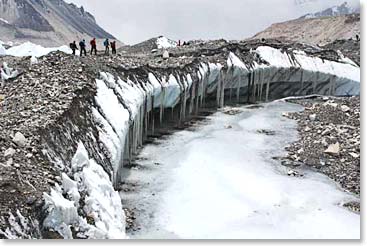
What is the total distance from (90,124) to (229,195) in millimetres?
3350

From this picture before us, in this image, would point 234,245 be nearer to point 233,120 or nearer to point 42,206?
point 42,206

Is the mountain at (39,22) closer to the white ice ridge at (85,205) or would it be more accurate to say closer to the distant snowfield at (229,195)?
the distant snowfield at (229,195)

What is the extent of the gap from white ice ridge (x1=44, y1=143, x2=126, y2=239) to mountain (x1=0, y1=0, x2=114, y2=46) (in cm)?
4435

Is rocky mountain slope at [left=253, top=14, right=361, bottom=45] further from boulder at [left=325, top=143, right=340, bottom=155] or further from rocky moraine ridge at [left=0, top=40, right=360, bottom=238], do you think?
boulder at [left=325, top=143, right=340, bottom=155]

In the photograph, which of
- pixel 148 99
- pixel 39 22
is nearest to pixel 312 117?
pixel 148 99

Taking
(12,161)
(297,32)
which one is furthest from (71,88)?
(297,32)

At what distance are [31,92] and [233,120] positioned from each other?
11.4 m

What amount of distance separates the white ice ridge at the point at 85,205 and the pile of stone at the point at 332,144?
6462 millimetres

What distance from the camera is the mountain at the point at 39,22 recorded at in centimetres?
5375

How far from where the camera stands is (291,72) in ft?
93.4

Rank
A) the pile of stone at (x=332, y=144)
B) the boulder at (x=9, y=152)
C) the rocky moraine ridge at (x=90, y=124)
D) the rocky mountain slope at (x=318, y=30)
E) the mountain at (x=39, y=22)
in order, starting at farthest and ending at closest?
1. the mountain at (x=39, y=22)
2. the rocky mountain slope at (x=318, y=30)
3. the pile of stone at (x=332, y=144)
4. the boulder at (x=9, y=152)
5. the rocky moraine ridge at (x=90, y=124)

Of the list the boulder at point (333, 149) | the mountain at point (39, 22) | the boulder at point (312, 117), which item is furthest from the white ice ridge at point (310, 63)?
the mountain at point (39, 22)

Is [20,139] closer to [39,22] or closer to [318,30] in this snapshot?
[39,22]

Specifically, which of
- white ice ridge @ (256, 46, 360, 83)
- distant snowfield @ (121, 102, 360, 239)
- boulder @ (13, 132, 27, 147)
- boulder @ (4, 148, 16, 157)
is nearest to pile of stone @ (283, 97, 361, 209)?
distant snowfield @ (121, 102, 360, 239)
